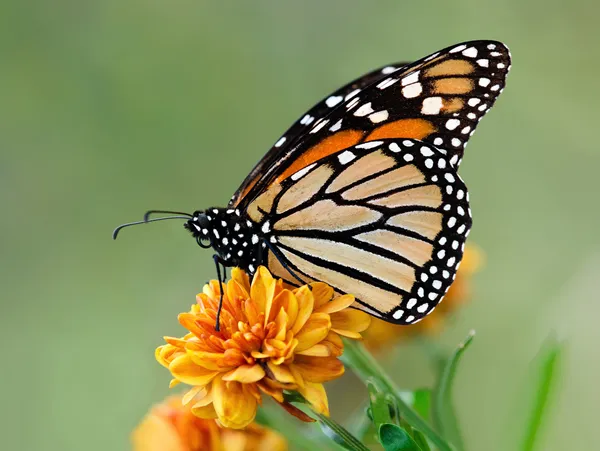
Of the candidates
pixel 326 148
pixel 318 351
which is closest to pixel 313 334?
pixel 318 351

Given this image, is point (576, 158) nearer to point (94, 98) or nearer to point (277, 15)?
point (277, 15)

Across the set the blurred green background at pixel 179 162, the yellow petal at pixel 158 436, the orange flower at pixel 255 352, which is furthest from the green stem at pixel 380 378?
the blurred green background at pixel 179 162

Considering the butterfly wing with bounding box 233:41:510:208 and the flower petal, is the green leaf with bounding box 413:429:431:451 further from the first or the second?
the butterfly wing with bounding box 233:41:510:208

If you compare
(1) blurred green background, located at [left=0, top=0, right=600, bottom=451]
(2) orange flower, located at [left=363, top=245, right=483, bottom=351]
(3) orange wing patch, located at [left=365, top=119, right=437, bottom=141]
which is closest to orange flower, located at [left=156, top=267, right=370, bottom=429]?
(3) orange wing patch, located at [left=365, top=119, right=437, bottom=141]

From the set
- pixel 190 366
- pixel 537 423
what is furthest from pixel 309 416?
pixel 537 423

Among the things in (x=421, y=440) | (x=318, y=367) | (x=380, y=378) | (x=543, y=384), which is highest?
(x=318, y=367)

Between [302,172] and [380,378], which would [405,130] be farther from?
[380,378]

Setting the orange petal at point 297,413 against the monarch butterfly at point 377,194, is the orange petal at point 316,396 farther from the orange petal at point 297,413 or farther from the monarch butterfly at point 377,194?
the monarch butterfly at point 377,194
